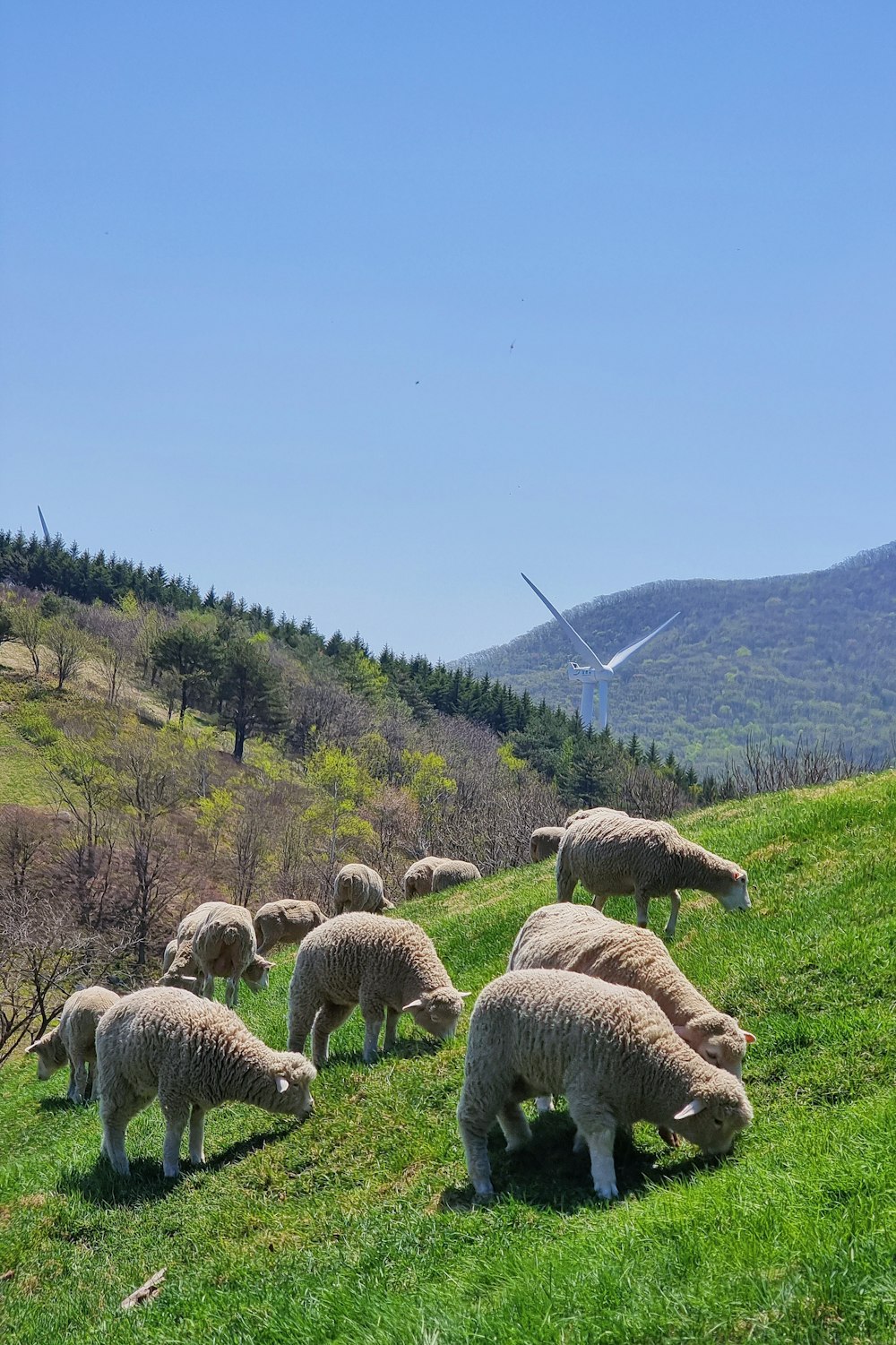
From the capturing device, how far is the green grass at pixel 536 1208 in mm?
4965

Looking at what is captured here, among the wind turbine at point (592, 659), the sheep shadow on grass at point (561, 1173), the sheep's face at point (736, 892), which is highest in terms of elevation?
the wind turbine at point (592, 659)

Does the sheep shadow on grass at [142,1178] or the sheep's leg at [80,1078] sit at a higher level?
the sheep shadow on grass at [142,1178]

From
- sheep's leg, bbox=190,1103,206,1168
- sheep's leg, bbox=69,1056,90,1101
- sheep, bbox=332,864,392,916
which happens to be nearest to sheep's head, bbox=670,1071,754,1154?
sheep's leg, bbox=190,1103,206,1168

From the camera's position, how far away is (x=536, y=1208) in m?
6.78

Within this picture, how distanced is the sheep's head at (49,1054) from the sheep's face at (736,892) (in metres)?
13.4

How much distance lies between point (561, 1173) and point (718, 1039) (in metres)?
1.51

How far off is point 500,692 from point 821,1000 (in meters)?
106

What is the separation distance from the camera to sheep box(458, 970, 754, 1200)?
6.97m

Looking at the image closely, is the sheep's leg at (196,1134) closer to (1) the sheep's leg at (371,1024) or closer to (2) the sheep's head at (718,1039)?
(1) the sheep's leg at (371,1024)

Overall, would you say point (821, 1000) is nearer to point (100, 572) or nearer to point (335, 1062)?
point (335, 1062)

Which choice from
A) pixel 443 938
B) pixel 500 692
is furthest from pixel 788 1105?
pixel 500 692

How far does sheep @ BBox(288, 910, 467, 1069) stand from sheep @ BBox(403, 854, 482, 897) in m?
15.3

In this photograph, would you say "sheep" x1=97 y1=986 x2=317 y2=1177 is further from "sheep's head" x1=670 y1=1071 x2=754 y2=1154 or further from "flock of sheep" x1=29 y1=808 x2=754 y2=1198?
"sheep's head" x1=670 y1=1071 x2=754 y2=1154

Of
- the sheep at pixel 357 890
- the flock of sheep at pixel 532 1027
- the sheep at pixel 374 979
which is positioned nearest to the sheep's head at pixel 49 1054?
the sheep at pixel 357 890
